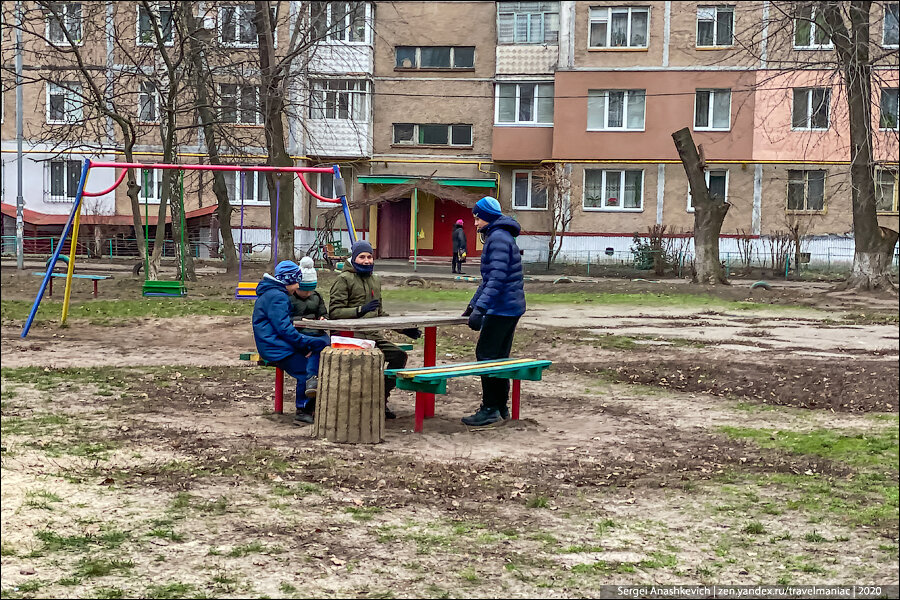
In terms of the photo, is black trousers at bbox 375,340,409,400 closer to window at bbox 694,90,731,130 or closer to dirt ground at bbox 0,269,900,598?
dirt ground at bbox 0,269,900,598

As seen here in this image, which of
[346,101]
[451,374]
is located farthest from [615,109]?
[451,374]

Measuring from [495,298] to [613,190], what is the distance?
31447mm

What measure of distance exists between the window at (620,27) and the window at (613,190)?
4508 millimetres

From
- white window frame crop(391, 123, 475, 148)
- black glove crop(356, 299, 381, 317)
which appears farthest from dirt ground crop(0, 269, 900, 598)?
white window frame crop(391, 123, 475, 148)

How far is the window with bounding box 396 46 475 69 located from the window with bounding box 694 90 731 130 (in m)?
8.75

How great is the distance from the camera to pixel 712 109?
3941cm

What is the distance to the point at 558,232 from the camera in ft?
129

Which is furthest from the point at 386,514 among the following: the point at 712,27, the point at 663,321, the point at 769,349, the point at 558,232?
the point at 712,27

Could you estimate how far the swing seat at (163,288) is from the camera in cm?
2084

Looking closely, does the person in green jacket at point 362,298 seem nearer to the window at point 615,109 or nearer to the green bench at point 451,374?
the green bench at point 451,374

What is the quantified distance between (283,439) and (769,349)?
28.1ft

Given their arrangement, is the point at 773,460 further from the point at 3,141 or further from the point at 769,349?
the point at 3,141

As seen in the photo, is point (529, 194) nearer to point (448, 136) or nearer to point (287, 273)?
point (448, 136)

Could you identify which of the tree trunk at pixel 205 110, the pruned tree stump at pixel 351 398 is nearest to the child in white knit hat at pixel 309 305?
the pruned tree stump at pixel 351 398
